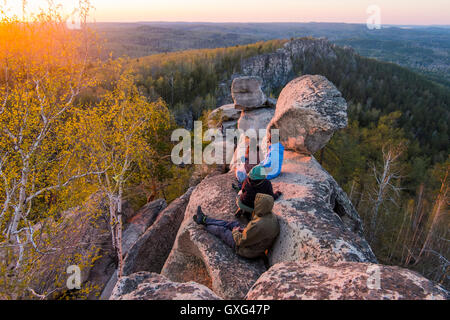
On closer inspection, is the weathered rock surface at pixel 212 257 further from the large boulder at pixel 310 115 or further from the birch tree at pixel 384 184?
the birch tree at pixel 384 184

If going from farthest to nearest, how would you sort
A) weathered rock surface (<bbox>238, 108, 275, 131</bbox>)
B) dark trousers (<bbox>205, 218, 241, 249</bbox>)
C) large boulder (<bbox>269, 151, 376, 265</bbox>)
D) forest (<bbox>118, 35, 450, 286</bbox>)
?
forest (<bbox>118, 35, 450, 286</bbox>), weathered rock surface (<bbox>238, 108, 275, 131</bbox>), dark trousers (<bbox>205, 218, 241, 249</bbox>), large boulder (<bbox>269, 151, 376, 265</bbox>)

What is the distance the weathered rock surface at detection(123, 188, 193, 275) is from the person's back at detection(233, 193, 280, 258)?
570cm

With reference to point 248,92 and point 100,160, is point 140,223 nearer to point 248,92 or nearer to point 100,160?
point 100,160

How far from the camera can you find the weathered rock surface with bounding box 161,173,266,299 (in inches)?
263

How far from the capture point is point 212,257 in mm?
7332

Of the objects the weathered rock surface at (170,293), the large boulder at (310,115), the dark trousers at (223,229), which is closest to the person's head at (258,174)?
the dark trousers at (223,229)

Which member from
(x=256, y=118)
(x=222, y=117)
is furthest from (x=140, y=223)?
(x=222, y=117)

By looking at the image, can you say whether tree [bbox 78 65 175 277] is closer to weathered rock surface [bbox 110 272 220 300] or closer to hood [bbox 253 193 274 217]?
hood [bbox 253 193 274 217]

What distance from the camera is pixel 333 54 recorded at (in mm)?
140750

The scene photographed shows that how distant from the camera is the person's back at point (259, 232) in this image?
673 cm

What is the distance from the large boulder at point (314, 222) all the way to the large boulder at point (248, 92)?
11.3 meters

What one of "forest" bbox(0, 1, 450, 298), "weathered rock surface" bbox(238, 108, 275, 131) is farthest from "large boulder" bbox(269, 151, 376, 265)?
"weathered rock surface" bbox(238, 108, 275, 131)

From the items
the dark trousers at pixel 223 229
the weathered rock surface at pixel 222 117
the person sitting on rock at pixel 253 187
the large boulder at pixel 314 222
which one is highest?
the person sitting on rock at pixel 253 187
